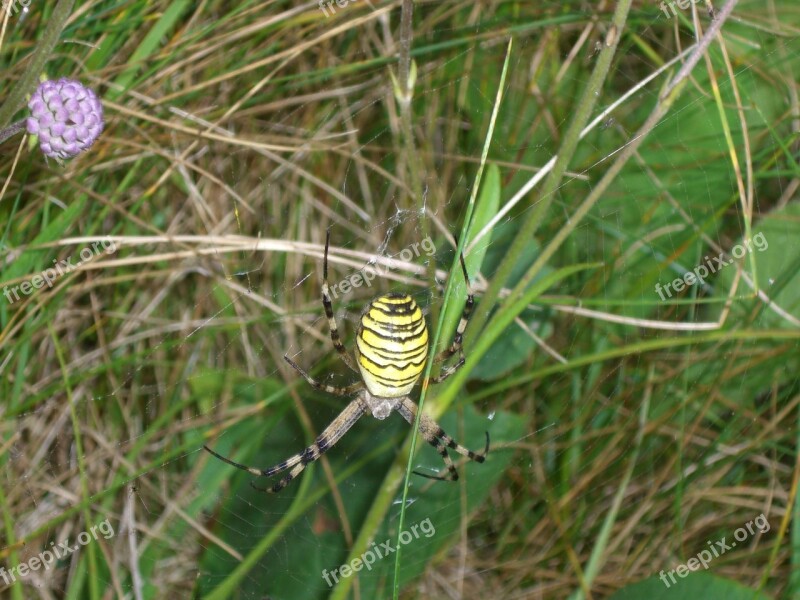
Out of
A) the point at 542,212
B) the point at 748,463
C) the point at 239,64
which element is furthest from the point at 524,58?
the point at 748,463

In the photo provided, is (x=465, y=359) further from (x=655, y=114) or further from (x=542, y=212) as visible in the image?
(x=655, y=114)

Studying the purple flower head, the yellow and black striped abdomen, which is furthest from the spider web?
the purple flower head

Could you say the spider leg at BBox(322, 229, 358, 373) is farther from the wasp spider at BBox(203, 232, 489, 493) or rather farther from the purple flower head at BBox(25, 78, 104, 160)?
the purple flower head at BBox(25, 78, 104, 160)

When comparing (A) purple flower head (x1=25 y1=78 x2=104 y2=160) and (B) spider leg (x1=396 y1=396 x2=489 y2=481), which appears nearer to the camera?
(A) purple flower head (x1=25 y1=78 x2=104 y2=160)

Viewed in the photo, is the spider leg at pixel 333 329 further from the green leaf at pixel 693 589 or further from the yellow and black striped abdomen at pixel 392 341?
the green leaf at pixel 693 589

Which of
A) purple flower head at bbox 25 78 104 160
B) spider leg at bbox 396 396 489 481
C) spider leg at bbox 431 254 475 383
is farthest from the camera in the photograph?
spider leg at bbox 396 396 489 481
